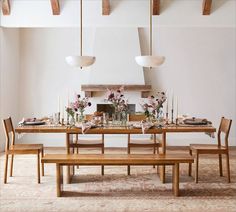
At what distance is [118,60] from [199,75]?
5.16 feet

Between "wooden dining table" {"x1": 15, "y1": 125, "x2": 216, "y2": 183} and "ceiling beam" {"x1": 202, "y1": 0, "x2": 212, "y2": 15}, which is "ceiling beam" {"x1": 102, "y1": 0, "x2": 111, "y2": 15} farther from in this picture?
"wooden dining table" {"x1": 15, "y1": 125, "x2": 216, "y2": 183}

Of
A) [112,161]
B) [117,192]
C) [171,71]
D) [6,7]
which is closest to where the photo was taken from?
[112,161]

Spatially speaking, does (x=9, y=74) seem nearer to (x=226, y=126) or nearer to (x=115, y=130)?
(x=115, y=130)

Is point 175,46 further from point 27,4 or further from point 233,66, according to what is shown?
point 27,4

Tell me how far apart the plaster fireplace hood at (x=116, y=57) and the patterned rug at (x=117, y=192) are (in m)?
2.35

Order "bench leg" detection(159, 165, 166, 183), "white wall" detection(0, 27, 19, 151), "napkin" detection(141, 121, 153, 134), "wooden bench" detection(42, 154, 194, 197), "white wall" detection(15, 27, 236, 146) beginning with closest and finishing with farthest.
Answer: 1. "wooden bench" detection(42, 154, 194, 197)
2. "napkin" detection(141, 121, 153, 134)
3. "bench leg" detection(159, 165, 166, 183)
4. "white wall" detection(0, 27, 19, 151)
5. "white wall" detection(15, 27, 236, 146)

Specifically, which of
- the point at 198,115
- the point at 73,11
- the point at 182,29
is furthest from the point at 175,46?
the point at 73,11

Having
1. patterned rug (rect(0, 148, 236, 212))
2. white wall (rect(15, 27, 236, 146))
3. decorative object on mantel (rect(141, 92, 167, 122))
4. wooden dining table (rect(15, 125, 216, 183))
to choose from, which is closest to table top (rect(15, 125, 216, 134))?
wooden dining table (rect(15, 125, 216, 183))

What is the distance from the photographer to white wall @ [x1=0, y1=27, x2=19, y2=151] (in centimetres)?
681

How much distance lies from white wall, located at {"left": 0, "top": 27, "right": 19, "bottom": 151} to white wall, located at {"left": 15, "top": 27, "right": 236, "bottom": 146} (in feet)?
0.58

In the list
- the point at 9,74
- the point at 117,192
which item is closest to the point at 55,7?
the point at 9,74

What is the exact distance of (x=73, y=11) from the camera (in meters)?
6.59

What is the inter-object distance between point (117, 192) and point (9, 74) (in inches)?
146

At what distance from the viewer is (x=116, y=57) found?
7.45 meters
